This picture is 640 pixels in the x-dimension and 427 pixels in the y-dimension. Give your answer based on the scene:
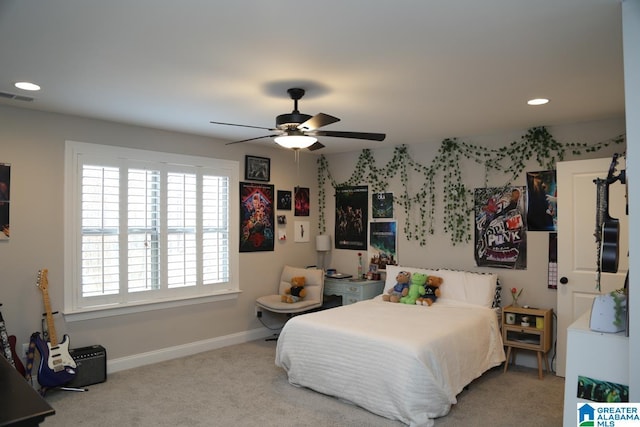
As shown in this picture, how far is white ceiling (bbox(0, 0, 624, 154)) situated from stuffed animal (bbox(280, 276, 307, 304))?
230 centimetres

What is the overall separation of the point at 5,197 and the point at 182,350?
230 cm

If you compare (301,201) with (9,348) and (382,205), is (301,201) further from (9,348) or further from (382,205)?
(9,348)

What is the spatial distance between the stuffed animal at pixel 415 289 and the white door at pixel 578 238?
132 centimetres

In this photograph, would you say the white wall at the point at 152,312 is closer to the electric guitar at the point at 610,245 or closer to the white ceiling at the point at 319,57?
the white ceiling at the point at 319,57

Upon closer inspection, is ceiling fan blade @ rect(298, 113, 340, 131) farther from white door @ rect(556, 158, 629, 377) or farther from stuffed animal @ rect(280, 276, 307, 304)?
stuffed animal @ rect(280, 276, 307, 304)

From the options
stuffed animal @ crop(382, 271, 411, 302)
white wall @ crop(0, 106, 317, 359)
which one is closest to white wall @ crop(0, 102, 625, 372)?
white wall @ crop(0, 106, 317, 359)

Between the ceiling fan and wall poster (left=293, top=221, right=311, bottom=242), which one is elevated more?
the ceiling fan

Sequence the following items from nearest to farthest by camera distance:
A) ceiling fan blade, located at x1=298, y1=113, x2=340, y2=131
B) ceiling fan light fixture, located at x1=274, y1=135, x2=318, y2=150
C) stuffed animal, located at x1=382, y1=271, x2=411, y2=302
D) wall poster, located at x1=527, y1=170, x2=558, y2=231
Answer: ceiling fan blade, located at x1=298, y1=113, x2=340, y2=131 → ceiling fan light fixture, located at x1=274, y1=135, x2=318, y2=150 → wall poster, located at x1=527, y1=170, x2=558, y2=231 → stuffed animal, located at x1=382, y1=271, x2=411, y2=302

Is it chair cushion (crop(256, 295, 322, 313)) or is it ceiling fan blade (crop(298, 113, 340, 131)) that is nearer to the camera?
ceiling fan blade (crop(298, 113, 340, 131))

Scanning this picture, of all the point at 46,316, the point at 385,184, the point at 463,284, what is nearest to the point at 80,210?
the point at 46,316

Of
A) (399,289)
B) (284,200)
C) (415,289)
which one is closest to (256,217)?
(284,200)

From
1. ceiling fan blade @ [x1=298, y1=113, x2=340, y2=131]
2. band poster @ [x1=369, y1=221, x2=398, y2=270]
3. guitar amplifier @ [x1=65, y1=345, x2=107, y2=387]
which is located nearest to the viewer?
ceiling fan blade @ [x1=298, y1=113, x2=340, y2=131]

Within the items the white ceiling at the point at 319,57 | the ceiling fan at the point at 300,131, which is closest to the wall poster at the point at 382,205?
the white ceiling at the point at 319,57

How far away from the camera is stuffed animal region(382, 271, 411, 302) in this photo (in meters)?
5.03
